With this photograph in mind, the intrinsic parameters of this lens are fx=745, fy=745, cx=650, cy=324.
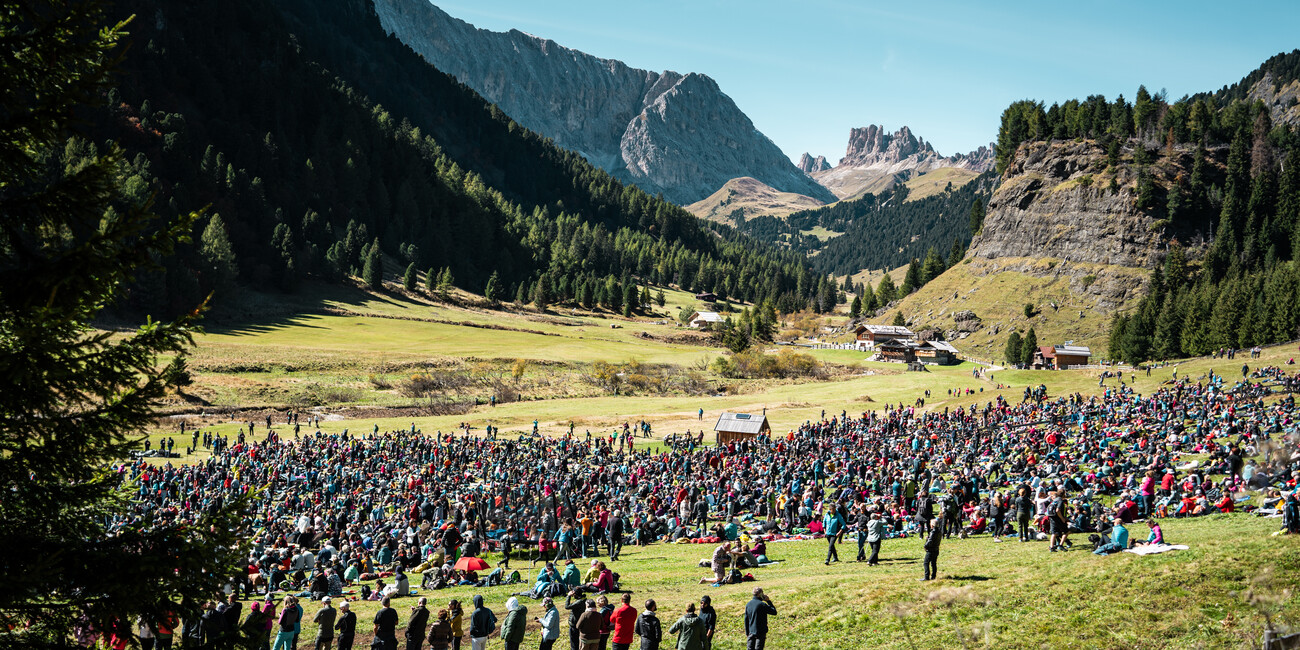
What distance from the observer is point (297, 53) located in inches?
7844

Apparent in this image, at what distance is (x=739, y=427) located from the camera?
173 ft

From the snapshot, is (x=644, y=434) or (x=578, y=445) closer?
(x=578, y=445)

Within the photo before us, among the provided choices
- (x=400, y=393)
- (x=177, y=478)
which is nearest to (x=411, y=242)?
(x=400, y=393)

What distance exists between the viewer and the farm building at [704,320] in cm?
16362

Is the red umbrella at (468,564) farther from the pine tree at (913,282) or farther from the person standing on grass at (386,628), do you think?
the pine tree at (913,282)

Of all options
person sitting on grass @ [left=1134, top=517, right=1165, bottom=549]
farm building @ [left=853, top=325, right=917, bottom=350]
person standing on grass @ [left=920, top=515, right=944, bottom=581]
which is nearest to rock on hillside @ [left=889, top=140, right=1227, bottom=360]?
farm building @ [left=853, top=325, right=917, bottom=350]

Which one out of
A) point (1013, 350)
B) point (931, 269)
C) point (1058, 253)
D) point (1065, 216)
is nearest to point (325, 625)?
point (1013, 350)

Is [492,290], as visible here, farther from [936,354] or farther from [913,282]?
[913,282]

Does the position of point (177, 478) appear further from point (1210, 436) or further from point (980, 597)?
point (1210, 436)

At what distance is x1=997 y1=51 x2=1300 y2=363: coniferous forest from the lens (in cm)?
9369

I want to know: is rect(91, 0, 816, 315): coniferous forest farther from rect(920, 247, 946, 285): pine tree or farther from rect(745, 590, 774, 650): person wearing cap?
rect(745, 590, 774, 650): person wearing cap

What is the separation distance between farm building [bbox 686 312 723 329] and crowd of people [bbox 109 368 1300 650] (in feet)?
351

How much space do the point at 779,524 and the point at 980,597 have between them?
14.1 metres

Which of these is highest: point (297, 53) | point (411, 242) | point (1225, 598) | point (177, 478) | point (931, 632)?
point (297, 53)
